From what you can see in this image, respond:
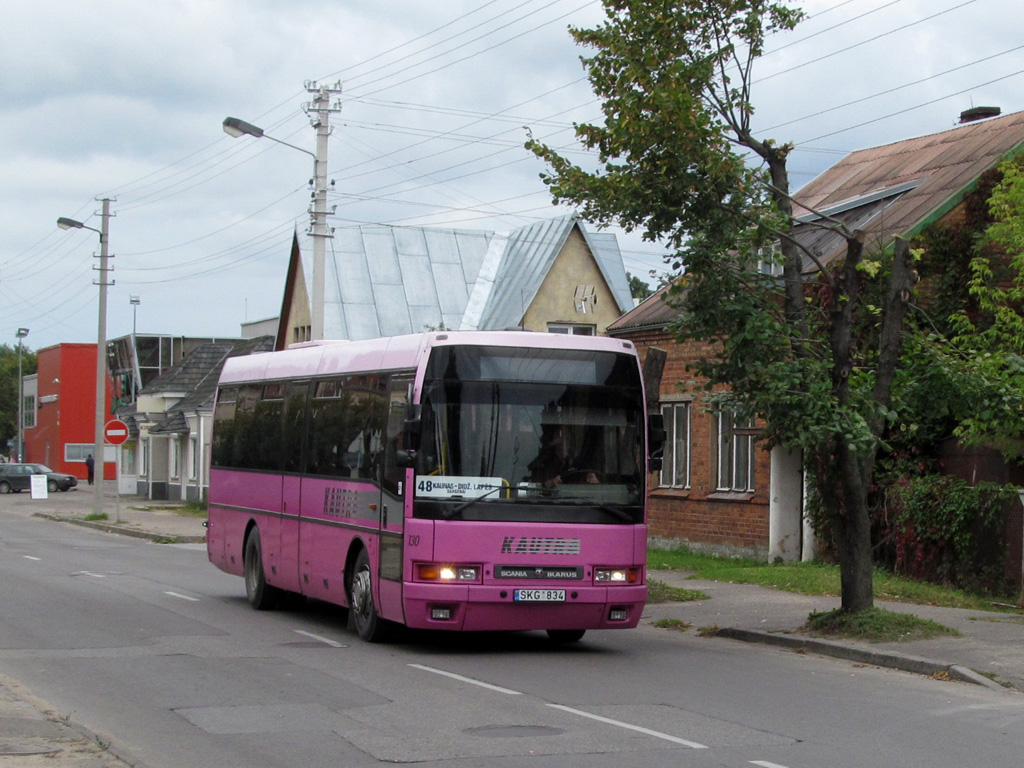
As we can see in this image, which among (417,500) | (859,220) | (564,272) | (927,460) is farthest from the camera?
(564,272)

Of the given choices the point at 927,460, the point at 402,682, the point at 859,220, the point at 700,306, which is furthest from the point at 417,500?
the point at 859,220

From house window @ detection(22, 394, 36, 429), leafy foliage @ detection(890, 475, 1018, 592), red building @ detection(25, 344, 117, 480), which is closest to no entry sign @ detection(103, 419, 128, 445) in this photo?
leafy foliage @ detection(890, 475, 1018, 592)

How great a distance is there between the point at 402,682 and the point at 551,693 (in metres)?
1.26

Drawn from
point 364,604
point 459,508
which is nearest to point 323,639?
point 364,604

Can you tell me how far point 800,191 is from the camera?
99.1ft

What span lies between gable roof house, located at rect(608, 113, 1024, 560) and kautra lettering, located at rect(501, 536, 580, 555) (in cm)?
858

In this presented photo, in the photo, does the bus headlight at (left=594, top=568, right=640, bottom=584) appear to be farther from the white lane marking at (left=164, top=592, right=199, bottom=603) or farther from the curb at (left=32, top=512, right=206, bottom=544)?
the curb at (left=32, top=512, right=206, bottom=544)

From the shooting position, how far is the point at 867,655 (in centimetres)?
1322

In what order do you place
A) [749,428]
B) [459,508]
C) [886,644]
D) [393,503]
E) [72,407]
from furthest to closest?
[72,407] < [749,428] < [886,644] < [393,503] < [459,508]

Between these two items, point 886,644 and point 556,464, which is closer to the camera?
point 556,464

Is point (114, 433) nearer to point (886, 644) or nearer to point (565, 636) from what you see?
point (565, 636)

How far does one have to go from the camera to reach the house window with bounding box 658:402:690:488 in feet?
87.7

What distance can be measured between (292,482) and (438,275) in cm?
3288

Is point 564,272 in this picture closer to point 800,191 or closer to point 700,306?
point 800,191
